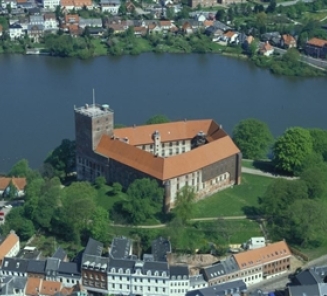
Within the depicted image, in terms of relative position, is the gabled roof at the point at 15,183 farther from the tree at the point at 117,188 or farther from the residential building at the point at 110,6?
the residential building at the point at 110,6

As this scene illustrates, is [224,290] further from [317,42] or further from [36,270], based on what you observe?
[317,42]

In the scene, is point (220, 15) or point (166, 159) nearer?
point (166, 159)

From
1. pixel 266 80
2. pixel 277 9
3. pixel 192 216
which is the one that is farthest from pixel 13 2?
pixel 192 216

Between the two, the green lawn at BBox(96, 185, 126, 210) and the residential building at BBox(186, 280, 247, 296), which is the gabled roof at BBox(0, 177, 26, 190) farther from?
the residential building at BBox(186, 280, 247, 296)

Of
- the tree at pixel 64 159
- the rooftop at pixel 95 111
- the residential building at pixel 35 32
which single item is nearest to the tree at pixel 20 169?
the tree at pixel 64 159

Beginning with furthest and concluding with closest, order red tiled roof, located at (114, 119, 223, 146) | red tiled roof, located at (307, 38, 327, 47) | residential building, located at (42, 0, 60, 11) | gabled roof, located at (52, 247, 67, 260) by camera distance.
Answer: residential building, located at (42, 0, 60, 11) < red tiled roof, located at (307, 38, 327, 47) < red tiled roof, located at (114, 119, 223, 146) < gabled roof, located at (52, 247, 67, 260)

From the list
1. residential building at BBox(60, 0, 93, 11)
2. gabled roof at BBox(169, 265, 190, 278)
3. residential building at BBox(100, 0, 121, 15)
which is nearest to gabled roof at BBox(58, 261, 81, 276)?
gabled roof at BBox(169, 265, 190, 278)

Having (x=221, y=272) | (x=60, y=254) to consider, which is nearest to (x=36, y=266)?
(x=60, y=254)
